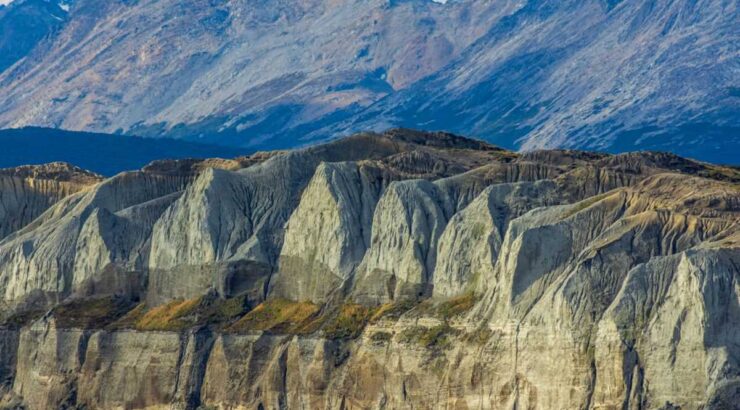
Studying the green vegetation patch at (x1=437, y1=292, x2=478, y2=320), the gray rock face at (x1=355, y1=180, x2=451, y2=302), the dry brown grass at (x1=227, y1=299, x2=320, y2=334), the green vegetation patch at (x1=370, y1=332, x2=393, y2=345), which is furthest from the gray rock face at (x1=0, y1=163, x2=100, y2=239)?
the green vegetation patch at (x1=437, y1=292, x2=478, y2=320)

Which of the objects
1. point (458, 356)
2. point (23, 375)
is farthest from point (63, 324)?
point (458, 356)

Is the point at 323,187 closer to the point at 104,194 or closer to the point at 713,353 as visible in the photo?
the point at 104,194

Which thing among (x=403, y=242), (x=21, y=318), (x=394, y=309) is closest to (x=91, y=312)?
(x=21, y=318)

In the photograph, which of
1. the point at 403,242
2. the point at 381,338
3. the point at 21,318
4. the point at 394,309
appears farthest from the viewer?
the point at 21,318

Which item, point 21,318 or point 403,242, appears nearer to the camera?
point 403,242

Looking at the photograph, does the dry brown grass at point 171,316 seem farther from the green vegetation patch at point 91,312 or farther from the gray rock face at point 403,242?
the gray rock face at point 403,242

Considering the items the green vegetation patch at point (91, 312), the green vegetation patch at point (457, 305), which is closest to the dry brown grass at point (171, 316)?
the green vegetation patch at point (91, 312)

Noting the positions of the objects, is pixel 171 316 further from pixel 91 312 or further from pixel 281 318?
pixel 281 318

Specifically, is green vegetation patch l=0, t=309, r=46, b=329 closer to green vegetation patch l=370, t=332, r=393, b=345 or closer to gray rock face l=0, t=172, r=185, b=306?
gray rock face l=0, t=172, r=185, b=306
